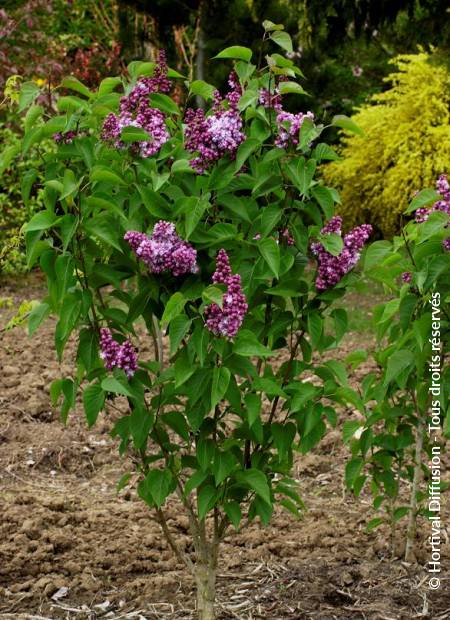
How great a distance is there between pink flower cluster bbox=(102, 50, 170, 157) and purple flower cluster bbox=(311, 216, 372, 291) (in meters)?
0.46

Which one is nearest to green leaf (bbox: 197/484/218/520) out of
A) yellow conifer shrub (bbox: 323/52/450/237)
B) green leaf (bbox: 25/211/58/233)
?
green leaf (bbox: 25/211/58/233)

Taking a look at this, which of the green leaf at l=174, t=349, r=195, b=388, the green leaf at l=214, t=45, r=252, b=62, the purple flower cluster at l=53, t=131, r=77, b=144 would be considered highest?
the green leaf at l=214, t=45, r=252, b=62

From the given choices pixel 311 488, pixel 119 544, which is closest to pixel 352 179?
pixel 311 488

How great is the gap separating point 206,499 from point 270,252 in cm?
65

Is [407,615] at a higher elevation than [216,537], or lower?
lower

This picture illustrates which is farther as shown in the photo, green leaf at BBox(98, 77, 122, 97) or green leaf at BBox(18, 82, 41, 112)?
green leaf at BBox(98, 77, 122, 97)

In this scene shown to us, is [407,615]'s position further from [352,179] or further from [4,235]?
[352,179]

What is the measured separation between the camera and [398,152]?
28.7 ft

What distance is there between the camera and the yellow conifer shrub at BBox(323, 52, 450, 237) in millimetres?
8320

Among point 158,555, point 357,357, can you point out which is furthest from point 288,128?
point 158,555

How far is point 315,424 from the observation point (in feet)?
7.54

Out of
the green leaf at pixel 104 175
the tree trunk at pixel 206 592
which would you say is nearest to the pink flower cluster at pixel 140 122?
the green leaf at pixel 104 175

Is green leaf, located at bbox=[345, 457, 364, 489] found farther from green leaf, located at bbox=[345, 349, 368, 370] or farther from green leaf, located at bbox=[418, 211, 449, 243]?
green leaf, located at bbox=[418, 211, 449, 243]

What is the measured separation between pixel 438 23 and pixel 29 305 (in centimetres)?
546
